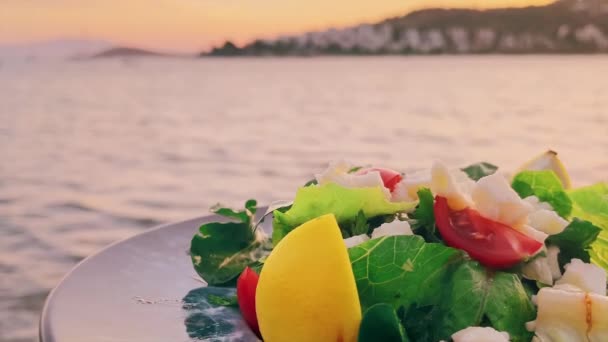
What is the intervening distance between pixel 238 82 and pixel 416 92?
91.7 inches

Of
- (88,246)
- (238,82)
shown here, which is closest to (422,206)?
(88,246)

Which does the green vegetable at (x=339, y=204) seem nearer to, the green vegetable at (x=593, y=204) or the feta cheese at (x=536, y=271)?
the feta cheese at (x=536, y=271)

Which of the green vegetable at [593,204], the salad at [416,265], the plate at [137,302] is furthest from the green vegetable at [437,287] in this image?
the green vegetable at [593,204]

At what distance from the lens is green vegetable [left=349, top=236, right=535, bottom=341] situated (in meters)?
0.52

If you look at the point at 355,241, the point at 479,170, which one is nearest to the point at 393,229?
the point at 355,241

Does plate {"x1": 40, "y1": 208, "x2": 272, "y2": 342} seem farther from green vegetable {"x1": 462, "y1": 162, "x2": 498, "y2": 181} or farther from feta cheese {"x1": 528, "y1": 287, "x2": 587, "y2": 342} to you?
green vegetable {"x1": 462, "y1": 162, "x2": 498, "y2": 181}

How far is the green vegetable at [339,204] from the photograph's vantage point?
608mm

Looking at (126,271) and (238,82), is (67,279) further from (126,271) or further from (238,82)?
(238,82)

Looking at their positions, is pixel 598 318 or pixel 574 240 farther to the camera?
pixel 574 240

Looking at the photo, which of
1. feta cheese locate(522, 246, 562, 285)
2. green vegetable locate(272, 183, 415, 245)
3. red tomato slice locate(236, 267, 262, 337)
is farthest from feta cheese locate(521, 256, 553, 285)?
red tomato slice locate(236, 267, 262, 337)

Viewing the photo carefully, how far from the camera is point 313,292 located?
48 centimetres

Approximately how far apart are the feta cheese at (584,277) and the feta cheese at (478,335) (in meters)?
0.10

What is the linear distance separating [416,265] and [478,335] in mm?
83

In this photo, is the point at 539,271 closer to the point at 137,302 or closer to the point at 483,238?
the point at 483,238
